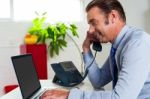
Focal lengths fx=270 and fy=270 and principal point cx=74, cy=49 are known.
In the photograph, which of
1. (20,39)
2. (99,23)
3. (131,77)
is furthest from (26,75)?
(20,39)

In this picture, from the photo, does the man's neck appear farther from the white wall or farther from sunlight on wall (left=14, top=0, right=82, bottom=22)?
sunlight on wall (left=14, top=0, right=82, bottom=22)

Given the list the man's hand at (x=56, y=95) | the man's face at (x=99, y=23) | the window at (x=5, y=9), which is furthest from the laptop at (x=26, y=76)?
the window at (x=5, y=9)

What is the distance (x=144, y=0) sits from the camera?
3.95 m

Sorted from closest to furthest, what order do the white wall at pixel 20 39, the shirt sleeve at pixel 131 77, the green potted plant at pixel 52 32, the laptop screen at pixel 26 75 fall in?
the shirt sleeve at pixel 131 77 < the laptop screen at pixel 26 75 < the green potted plant at pixel 52 32 < the white wall at pixel 20 39

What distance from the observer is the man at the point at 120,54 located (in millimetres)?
1083

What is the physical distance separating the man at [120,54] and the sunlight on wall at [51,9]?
241cm

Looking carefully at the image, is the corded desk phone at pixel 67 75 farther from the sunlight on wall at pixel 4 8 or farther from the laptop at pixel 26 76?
the sunlight on wall at pixel 4 8

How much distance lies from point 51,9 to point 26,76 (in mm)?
2518

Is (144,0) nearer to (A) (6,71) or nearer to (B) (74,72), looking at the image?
(A) (6,71)

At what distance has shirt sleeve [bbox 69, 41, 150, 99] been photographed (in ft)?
3.52

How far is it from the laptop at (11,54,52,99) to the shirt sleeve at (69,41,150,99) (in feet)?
0.91

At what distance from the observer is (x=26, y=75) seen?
139cm

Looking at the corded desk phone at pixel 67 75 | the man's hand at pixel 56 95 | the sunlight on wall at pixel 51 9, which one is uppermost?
the sunlight on wall at pixel 51 9

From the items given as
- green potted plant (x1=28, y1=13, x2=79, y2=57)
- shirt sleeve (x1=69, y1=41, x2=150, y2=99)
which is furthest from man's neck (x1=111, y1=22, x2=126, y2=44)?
green potted plant (x1=28, y1=13, x2=79, y2=57)
